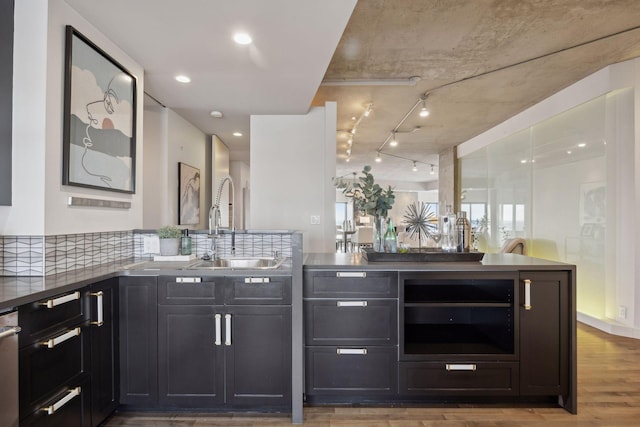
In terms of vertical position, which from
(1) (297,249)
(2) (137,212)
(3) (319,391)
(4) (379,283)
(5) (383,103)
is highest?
(5) (383,103)

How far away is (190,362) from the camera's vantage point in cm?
196

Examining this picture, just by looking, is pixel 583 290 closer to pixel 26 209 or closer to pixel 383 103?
pixel 383 103

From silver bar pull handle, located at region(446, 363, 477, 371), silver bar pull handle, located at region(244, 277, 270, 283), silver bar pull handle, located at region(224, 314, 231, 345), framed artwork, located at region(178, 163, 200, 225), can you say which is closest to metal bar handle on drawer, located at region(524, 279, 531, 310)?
silver bar pull handle, located at region(446, 363, 477, 371)

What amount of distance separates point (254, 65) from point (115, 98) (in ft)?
3.47

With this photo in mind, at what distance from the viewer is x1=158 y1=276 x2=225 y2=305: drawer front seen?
1967 mm

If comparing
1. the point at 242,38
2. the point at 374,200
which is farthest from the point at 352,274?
the point at 242,38

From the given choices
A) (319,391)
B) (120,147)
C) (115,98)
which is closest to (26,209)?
(120,147)

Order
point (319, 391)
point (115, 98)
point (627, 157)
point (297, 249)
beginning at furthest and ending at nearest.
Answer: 1. point (627, 157)
2. point (115, 98)
3. point (319, 391)
4. point (297, 249)

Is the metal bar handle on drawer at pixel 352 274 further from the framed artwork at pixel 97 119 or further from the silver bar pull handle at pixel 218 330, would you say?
the framed artwork at pixel 97 119

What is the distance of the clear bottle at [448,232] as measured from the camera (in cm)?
229

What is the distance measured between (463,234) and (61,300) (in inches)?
95.0

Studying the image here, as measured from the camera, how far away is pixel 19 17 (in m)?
1.79

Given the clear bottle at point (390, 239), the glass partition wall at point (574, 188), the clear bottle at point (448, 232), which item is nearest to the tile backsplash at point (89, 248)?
the clear bottle at point (390, 239)

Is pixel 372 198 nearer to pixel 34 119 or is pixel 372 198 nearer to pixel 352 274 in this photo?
pixel 352 274
